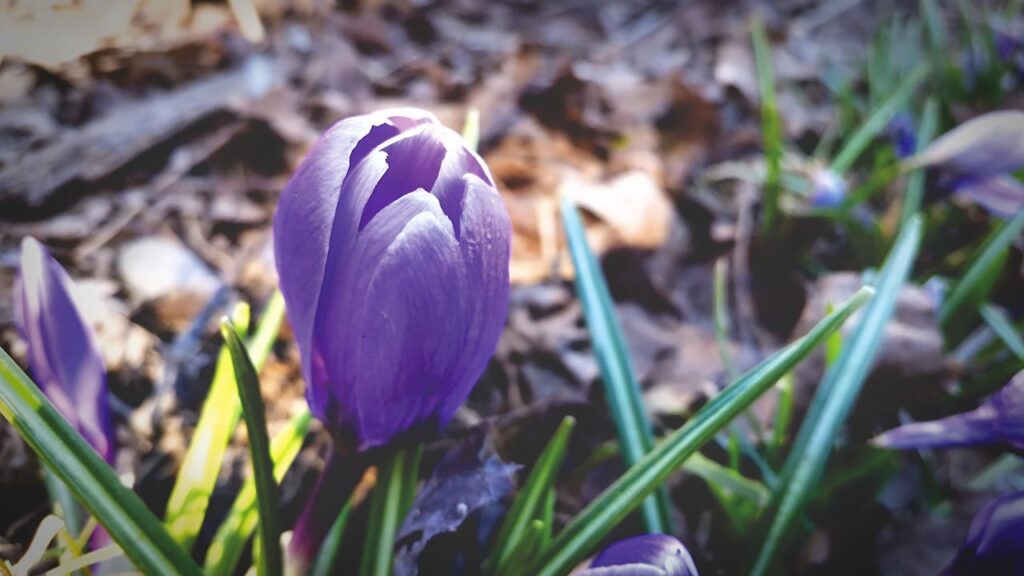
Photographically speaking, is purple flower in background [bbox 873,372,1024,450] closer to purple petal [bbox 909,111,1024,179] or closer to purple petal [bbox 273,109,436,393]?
purple petal [bbox 909,111,1024,179]

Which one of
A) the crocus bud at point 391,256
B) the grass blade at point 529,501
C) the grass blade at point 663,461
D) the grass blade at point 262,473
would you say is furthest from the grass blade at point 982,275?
the grass blade at point 262,473

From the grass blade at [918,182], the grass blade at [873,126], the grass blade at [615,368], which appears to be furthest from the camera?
the grass blade at [873,126]

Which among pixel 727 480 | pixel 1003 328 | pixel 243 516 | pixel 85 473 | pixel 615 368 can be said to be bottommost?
pixel 1003 328

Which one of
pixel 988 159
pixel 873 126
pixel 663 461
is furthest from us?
pixel 873 126

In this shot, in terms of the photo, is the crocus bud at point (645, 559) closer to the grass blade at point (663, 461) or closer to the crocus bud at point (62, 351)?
the grass blade at point (663, 461)

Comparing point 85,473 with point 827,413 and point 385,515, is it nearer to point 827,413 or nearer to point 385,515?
point 385,515

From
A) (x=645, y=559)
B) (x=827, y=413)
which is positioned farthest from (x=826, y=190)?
(x=645, y=559)

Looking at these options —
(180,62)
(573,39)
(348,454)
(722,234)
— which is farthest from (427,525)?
(573,39)
